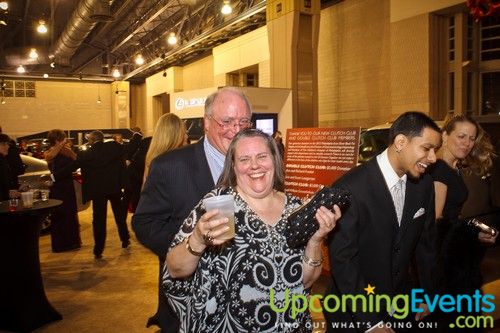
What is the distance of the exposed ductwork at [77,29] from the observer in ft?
35.9

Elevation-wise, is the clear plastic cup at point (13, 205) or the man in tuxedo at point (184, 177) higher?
the man in tuxedo at point (184, 177)

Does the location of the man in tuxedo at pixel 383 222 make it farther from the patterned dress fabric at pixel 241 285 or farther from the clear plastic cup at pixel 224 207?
the clear plastic cup at pixel 224 207

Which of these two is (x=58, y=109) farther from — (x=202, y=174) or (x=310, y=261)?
(x=310, y=261)

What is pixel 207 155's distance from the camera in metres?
2.12

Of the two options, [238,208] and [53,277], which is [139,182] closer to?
[53,277]

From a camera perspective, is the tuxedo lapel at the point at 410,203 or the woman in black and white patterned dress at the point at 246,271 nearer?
the woman in black and white patterned dress at the point at 246,271

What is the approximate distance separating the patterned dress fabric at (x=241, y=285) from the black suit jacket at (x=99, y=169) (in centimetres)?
460

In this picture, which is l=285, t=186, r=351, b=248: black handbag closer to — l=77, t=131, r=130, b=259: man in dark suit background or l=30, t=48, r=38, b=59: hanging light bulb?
l=77, t=131, r=130, b=259: man in dark suit background

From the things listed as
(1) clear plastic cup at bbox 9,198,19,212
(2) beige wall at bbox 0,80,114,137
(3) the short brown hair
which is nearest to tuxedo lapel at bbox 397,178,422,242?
(1) clear plastic cup at bbox 9,198,19,212

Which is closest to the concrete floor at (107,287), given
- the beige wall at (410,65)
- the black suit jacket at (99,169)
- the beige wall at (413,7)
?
the black suit jacket at (99,169)

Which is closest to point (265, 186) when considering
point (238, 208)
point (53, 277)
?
point (238, 208)

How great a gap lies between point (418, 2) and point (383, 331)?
949cm

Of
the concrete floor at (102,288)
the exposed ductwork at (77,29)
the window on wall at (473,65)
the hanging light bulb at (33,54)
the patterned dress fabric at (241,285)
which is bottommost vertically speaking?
the concrete floor at (102,288)

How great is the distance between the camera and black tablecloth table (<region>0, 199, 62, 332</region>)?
3.64 meters
